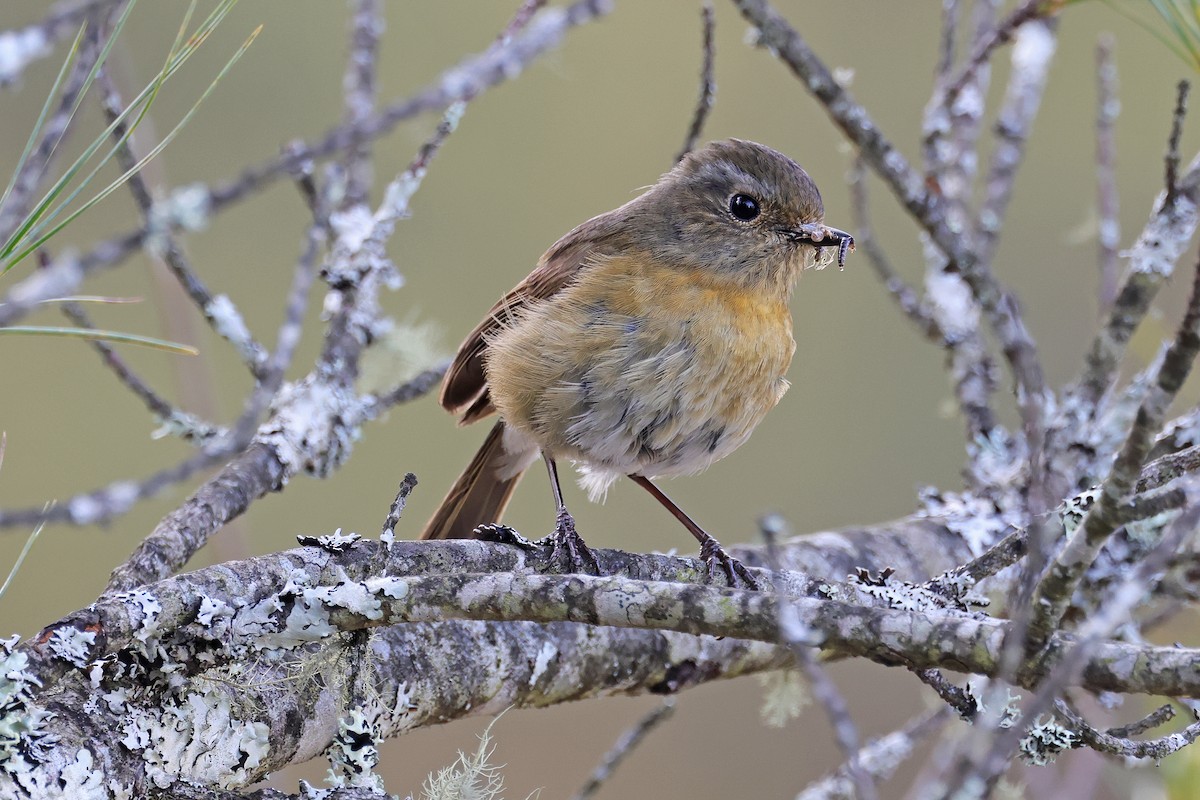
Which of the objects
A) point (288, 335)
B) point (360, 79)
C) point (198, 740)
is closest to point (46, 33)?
point (288, 335)

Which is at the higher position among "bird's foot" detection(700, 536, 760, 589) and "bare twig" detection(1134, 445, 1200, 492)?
"bird's foot" detection(700, 536, 760, 589)

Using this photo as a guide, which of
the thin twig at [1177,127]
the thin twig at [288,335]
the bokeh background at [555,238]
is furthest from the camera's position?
the bokeh background at [555,238]

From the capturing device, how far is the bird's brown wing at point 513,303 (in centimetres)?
367

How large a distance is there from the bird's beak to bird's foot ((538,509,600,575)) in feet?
4.07

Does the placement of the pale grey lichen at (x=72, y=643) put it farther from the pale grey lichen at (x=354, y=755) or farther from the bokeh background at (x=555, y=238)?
the bokeh background at (x=555, y=238)

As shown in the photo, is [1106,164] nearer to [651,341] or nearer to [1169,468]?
[651,341]

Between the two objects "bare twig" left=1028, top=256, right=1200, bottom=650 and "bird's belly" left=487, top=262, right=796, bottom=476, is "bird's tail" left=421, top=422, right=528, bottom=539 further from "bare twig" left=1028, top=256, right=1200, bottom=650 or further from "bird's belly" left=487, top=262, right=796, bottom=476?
"bare twig" left=1028, top=256, right=1200, bottom=650

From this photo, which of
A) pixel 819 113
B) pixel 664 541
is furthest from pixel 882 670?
pixel 819 113

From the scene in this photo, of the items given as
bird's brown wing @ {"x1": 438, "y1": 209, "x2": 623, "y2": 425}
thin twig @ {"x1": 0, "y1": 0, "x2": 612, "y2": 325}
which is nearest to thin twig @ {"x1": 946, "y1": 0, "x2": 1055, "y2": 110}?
bird's brown wing @ {"x1": 438, "y1": 209, "x2": 623, "y2": 425}

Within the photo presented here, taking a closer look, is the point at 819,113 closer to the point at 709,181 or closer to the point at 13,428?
the point at 709,181

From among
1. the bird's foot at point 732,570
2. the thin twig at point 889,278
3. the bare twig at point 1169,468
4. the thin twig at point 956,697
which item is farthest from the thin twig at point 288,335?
the thin twig at point 889,278

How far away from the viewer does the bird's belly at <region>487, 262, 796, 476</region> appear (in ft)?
10.6

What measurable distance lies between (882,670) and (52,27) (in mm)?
5427

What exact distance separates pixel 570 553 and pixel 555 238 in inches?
146
